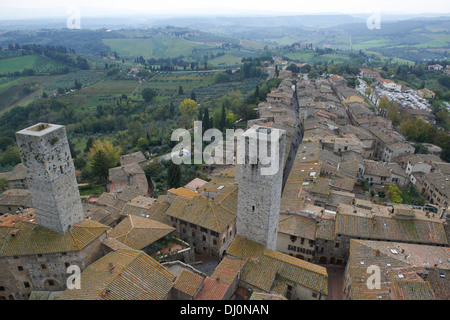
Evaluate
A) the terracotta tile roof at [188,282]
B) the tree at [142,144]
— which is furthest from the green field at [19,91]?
the terracotta tile roof at [188,282]

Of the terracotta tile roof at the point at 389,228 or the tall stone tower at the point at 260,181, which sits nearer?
the tall stone tower at the point at 260,181

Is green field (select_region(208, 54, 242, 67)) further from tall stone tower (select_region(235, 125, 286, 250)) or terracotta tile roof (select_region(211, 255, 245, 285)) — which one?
terracotta tile roof (select_region(211, 255, 245, 285))

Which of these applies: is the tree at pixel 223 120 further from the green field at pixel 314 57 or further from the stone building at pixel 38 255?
the green field at pixel 314 57

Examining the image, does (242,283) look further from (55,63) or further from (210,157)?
(55,63)

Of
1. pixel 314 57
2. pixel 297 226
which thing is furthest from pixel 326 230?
pixel 314 57

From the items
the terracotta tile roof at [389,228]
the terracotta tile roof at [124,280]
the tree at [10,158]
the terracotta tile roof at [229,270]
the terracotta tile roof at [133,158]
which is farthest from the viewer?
the tree at [10,158]

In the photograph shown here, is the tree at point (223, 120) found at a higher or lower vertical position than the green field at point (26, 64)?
lower

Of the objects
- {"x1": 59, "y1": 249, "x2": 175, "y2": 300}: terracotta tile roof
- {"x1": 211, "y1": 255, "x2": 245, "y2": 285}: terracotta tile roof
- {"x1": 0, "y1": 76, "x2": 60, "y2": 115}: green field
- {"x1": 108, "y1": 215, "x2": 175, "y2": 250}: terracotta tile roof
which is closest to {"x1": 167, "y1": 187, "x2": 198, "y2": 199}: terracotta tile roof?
{"x1": 108, "y1": 215, "x2": 175, "y2": 250}: terracotta tile roof
